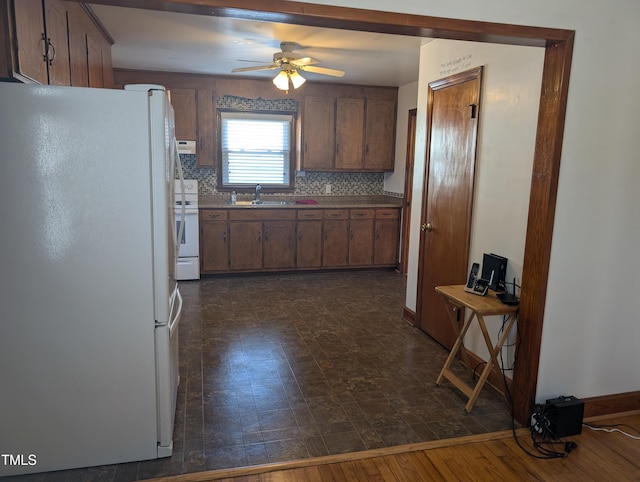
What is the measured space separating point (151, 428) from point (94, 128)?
142cm

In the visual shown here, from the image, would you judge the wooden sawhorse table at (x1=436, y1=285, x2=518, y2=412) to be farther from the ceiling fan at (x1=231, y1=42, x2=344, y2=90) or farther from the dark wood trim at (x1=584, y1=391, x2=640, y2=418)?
the ceiling fan at (x1=231, y1=42, x2=344, y2=90)

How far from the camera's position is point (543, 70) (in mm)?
2520

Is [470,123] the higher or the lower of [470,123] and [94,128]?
the higher

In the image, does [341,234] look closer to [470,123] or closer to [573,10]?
[470,123]

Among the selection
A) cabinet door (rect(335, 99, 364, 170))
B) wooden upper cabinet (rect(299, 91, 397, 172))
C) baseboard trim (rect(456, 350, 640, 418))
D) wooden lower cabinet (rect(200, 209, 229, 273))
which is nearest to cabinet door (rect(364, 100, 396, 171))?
wooden upper cabinet (rect(299, 91, 397, 172))

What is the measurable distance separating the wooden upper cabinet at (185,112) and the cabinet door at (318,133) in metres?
1.40

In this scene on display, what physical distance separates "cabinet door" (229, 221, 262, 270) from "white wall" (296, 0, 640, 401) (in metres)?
3.92

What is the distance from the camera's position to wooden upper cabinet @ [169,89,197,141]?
227 inches

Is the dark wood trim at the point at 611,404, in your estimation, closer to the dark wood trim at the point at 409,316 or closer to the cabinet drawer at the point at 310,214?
the dark wood trim at the point at 409,316

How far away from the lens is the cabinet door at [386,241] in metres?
6.39

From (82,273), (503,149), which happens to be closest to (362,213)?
(503,149)

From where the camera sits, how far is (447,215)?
370cm

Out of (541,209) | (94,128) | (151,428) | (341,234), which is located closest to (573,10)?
(541,209)

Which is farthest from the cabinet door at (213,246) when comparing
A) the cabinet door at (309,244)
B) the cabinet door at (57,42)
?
the cabinet door at (57,42)
